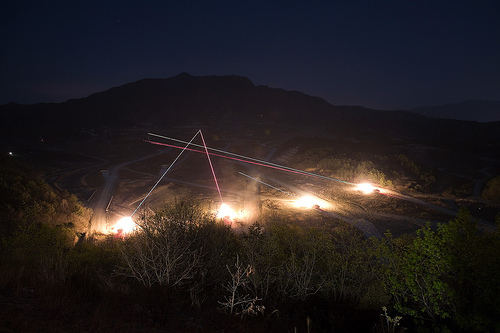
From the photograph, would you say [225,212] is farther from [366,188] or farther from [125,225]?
[366,188]

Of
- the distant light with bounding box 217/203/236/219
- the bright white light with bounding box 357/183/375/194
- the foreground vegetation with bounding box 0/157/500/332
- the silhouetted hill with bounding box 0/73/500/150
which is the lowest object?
the distant light with bounding box 217/203/236/219

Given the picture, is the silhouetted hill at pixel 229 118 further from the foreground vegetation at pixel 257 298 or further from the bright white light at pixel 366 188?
the foreground vegetation at pixel 257 298

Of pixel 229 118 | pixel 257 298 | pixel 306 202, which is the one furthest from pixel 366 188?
pixel 229 118

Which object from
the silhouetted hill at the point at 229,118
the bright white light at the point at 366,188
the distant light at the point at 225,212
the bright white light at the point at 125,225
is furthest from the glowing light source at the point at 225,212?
the silhouetted hill at the point at 229,118

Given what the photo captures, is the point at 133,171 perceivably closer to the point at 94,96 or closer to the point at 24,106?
the point at 24,106

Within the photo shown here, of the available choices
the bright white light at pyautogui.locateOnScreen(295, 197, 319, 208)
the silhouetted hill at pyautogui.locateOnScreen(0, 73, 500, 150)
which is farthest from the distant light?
the silhouetted hill at pyautogui.locateOnScreen(0, 73, 500, 150)

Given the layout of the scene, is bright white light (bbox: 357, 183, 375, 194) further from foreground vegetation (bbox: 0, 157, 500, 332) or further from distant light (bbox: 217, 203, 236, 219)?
foreground vegetation (bbox: 0, 157, 500, 332)
